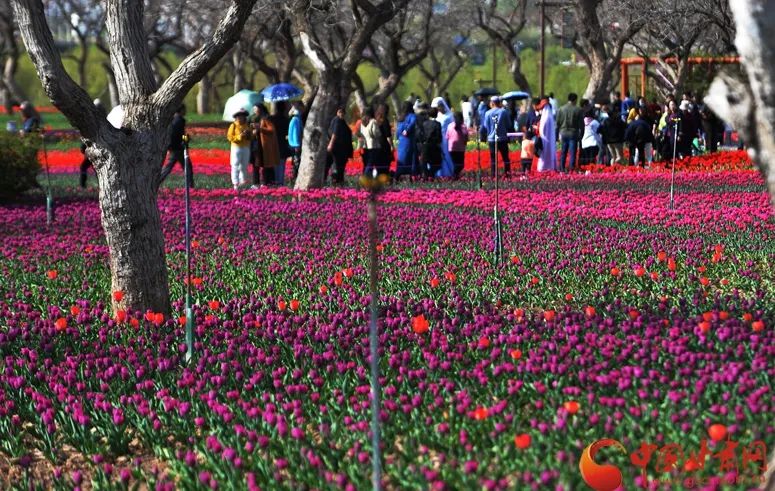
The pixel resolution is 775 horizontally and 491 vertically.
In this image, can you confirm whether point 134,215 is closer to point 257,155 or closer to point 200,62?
point 200,62

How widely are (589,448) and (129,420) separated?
2.38m

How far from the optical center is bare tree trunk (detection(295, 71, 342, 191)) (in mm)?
20422

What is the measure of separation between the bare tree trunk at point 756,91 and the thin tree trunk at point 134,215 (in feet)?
16.9

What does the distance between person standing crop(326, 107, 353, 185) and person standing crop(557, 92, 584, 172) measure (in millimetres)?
4586

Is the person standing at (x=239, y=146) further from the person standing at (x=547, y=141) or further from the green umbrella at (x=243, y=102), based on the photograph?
the green umbrella at (x=243, y=102)

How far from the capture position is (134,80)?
853cm

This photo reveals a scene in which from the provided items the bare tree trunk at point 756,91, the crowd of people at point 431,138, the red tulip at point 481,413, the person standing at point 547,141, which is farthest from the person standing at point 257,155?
the bare tree trunk at point 756,91

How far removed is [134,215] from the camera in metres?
8.50

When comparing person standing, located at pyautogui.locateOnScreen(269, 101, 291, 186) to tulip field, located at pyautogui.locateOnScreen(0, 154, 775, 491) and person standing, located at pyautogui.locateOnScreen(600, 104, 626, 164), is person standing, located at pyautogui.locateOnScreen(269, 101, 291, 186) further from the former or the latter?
tulip field, located at pyautogui.locateOnScreen(0, 154, 775, 491)

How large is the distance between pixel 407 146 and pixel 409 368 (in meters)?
16.9

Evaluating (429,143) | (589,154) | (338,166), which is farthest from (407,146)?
(589,154)

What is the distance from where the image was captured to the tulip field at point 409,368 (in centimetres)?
497

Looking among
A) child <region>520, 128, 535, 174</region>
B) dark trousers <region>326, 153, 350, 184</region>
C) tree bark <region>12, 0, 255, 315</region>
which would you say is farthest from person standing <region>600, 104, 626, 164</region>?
tree bark <region>12, 0, 255, 315</region>

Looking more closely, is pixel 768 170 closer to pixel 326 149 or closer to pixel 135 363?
pixel 135 363
